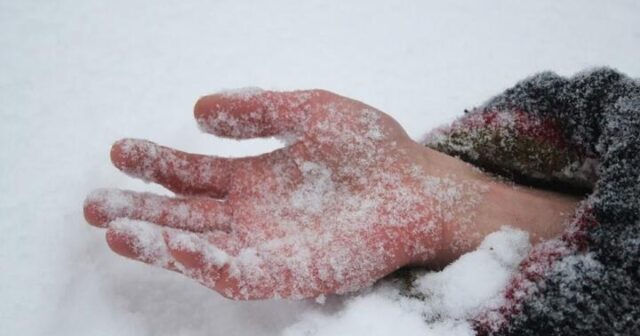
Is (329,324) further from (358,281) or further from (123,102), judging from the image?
(123,102)

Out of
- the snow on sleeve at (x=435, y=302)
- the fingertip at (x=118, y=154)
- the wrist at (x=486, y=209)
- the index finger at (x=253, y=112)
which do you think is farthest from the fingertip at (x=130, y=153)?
the wrist at (x=486, y=209)

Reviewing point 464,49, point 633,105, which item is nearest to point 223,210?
point 633,105

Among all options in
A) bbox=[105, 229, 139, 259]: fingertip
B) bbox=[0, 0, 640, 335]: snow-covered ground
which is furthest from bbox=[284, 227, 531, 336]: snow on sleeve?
bbox=[105, 229, 139, 259]: fingertip

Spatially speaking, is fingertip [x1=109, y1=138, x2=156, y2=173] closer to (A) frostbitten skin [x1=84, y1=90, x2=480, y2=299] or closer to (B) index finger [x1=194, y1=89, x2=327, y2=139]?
(A) frostbitten skin [x1=84, y1=90, x2=480, y2=299]

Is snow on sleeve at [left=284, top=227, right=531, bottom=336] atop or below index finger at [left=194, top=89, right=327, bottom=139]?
below

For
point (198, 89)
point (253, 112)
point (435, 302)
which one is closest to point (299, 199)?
point (253, 112)

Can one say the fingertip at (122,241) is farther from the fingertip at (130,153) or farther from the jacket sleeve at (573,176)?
the jacket sleeve at (573,176)

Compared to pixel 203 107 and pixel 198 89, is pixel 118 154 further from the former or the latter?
pixel 198 89
